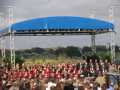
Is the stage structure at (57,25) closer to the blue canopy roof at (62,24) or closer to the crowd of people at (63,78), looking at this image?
the blue canopy roof at (62,24)

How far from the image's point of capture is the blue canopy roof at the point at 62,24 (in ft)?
85.7

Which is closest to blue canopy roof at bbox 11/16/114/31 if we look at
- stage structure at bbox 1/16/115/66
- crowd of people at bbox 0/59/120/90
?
stage structure at bbox 1/16/115/66

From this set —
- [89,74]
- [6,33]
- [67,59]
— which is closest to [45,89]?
[89,74]

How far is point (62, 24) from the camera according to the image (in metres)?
26.5

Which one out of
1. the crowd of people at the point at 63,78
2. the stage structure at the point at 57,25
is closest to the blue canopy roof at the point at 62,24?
the stage structure at the point at 57,25

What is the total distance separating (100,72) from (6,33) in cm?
629

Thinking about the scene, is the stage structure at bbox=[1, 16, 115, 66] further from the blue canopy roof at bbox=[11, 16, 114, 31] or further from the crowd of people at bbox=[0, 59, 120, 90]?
the crowd of people at bbox=[0, 59, 120, 90]

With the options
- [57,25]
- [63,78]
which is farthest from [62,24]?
[63,78]

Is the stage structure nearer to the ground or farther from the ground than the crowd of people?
farther from the ground

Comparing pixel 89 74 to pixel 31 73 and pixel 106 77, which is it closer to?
pixel 31 73

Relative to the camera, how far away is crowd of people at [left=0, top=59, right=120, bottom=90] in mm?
19125

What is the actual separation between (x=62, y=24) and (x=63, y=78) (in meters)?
4.76

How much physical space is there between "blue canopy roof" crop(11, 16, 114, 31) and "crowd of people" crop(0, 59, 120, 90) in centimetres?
202

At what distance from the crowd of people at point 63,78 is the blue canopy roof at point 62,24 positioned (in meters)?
2.02
